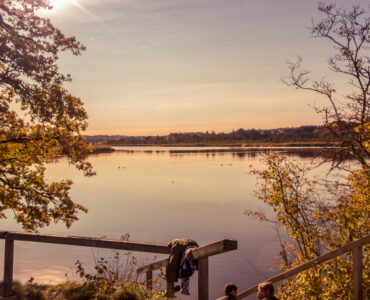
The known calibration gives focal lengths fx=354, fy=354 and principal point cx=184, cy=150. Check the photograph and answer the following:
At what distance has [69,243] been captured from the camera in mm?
5801

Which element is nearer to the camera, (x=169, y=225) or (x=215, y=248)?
(x=215, y=248)

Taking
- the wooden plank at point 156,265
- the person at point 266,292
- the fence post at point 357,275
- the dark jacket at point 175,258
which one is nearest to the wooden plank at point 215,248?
the dark jacket at point 175,258

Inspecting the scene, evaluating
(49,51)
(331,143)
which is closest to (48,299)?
(49,51)

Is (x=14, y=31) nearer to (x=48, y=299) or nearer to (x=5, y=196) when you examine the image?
(x=5, y=196)

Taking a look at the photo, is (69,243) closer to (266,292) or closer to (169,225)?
(266,292)

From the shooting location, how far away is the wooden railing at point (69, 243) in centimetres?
520

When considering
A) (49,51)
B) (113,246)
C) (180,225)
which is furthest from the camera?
(180,225)

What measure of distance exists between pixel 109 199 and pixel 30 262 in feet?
82.2

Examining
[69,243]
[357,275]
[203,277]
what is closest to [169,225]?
[69,243]

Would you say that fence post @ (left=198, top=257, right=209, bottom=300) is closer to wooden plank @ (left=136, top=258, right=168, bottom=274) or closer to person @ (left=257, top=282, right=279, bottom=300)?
person @ (left=257, top=282, right=279, bottom=300)

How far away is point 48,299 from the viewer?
22.3 feet

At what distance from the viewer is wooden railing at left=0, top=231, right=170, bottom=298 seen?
5.20m

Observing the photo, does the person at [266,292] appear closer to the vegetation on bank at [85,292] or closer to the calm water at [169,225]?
the vegetation on bank at [85,292]

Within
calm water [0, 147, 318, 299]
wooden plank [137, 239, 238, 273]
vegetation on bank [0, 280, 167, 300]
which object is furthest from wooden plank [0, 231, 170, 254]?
calm water [0, 147, 318, 299]
